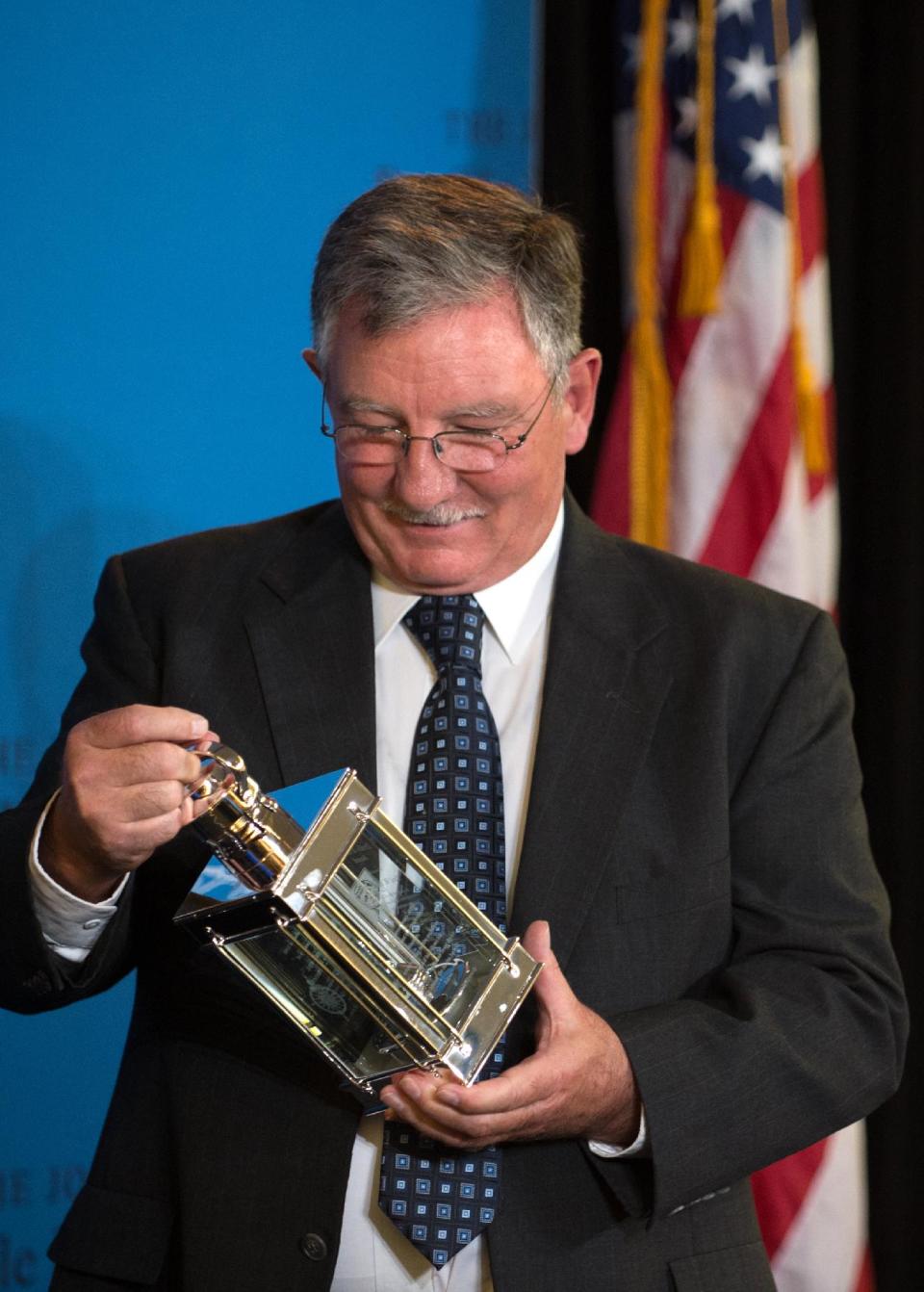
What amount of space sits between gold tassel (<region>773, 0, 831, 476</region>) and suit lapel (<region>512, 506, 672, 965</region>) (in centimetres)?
84

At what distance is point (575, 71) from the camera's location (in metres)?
2.77

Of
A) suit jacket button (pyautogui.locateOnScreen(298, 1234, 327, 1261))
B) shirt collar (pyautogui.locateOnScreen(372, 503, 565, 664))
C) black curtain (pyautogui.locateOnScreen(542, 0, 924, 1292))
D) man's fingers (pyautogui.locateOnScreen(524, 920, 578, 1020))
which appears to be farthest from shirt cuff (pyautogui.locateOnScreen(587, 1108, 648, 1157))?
black curtain (pyautogui.locateOnScreen(542, 0, 924, 1292))

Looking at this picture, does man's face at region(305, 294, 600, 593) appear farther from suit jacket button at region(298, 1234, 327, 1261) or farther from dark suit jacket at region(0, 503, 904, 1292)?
suit jacket button at region(298, 1234, 327, 1261)

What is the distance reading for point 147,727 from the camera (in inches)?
51.8

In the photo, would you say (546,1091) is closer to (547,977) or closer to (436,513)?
(547,977)

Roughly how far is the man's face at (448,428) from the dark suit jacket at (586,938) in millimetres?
104

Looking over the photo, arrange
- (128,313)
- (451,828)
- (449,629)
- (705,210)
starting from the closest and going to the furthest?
1. (451,828)
2. (449,629)
3. (128,313)
4. (705,210)

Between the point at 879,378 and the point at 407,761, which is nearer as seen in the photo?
the point at 407,761

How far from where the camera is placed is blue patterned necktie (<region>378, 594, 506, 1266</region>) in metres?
1.51

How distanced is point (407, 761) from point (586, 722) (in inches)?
7.9

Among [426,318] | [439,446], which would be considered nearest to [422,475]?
[439,446]

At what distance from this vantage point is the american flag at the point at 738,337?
102 inches

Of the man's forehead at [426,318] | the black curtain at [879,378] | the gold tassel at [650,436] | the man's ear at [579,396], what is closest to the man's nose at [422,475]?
the man's forehead at [426,318]

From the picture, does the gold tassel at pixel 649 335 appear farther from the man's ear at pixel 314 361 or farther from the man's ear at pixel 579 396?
the man's ear at pixel 314 361
